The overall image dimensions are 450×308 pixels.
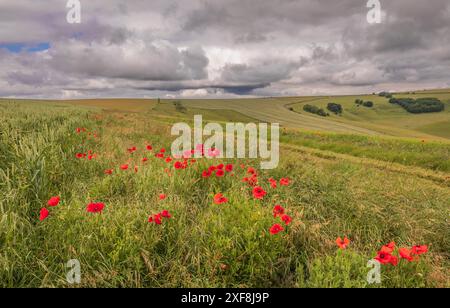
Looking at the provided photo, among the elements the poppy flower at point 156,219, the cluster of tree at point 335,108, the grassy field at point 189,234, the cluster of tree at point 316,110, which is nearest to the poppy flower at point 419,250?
the grassy field at point 189,234

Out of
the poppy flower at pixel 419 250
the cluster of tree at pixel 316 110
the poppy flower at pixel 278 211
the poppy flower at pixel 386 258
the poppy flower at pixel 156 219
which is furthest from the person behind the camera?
the cluster of tree at pixel 316 110

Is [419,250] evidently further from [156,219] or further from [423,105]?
[423,105]

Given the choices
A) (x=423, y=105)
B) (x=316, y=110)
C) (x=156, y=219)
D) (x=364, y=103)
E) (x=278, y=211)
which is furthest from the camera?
(x=364, y=103)

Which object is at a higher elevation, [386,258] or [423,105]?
[423,105]

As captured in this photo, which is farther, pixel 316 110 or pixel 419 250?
pixel 316 110

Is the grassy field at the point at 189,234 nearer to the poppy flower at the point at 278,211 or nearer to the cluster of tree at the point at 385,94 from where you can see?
the poppy flower at the point at 278,211

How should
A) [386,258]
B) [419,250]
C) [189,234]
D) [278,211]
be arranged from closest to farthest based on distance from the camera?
[386,258], [419,250], [189,234], [278,211]

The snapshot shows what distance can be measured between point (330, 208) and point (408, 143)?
16.5 meters

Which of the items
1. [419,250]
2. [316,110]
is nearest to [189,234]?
[419,250]

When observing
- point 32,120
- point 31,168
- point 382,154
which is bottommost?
point 382,154
